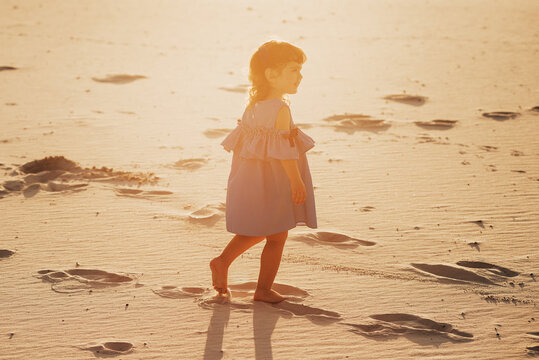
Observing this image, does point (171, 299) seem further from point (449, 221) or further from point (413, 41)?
point (413, 41)

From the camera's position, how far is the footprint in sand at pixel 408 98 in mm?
9299

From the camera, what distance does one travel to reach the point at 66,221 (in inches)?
224

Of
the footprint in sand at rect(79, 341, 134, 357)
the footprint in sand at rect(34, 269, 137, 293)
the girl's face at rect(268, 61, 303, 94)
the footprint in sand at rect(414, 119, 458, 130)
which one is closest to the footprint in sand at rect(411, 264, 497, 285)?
the girl's face at rect(268, 61, 303, 94)

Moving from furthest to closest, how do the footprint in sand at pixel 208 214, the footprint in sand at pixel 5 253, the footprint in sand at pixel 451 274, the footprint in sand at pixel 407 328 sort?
the footprint in sand at pixel 208 214 < the footprint in sand at pixel 5 253 < the footprint in sand at pixel 451 274 < the footprint in sand at pixel 407 328

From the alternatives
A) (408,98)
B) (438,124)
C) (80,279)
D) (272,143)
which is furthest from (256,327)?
(408,98)

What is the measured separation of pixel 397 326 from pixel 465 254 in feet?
3.91

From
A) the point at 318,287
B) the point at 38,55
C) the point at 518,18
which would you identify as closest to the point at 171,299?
the point at 318,287

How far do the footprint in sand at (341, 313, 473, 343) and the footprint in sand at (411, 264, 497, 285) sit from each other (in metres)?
0.63

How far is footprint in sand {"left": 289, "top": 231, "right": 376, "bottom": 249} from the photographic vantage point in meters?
5.32

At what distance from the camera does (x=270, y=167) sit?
14.1ft

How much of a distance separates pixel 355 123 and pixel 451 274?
3768 millimetres

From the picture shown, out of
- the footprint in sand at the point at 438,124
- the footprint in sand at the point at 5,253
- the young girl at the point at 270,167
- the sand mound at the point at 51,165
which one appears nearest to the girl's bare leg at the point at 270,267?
the young girl at the point at 270,167

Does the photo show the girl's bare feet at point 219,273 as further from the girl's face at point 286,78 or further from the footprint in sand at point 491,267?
the footprint in sand at point 491,267

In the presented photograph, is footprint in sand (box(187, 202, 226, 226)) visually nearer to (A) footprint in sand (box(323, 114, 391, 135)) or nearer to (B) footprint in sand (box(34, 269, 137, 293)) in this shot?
(B) footprint in sand (box(34, 269, 137, 293))
